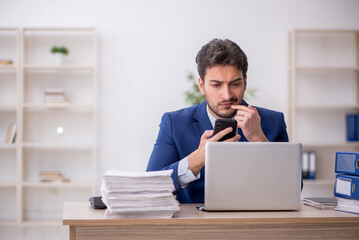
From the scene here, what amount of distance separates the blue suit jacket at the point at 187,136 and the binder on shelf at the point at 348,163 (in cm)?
42

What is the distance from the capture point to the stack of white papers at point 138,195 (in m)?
1.50

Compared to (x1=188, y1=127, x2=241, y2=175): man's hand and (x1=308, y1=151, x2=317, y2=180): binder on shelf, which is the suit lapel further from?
(x1=308, y1=151, x2=317, y2=180): binder on shelf

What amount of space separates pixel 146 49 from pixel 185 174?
3182mm

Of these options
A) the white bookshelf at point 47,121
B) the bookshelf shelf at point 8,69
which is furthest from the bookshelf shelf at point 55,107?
the bookshelf shelf at point 8,69

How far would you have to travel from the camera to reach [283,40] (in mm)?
4980

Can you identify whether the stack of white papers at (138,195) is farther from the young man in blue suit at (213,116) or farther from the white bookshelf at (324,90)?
the white bookshelf at (324,90)

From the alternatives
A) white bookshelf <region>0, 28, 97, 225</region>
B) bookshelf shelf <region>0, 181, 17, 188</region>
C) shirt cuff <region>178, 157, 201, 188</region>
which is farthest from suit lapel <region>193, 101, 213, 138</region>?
bookshelf shelf <region>0, 181, 17, 188</region>

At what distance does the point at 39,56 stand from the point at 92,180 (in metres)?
1.39

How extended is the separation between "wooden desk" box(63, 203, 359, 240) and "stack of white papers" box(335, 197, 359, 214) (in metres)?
0.06

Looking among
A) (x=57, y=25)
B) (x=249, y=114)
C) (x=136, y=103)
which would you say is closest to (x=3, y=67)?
(x=57, y=25)

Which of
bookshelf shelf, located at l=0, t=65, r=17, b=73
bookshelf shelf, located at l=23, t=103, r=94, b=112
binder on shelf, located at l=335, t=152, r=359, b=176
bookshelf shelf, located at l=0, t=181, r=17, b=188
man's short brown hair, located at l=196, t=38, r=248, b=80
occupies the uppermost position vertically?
bookshelf shelf, located at l=0, t=65, r=17, b=73

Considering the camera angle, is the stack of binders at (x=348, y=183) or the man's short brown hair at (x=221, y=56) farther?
the man's short brown hair at (x=221, y=56)

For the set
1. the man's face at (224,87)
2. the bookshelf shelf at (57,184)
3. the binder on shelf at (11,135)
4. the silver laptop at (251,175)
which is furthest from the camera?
the binder on shelf at (11,135)

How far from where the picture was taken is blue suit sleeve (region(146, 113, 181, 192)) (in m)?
2.12
